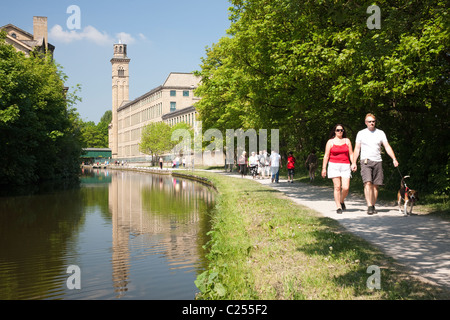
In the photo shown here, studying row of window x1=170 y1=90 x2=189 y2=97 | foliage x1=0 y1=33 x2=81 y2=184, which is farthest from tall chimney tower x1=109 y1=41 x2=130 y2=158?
foliage x1=0 y1=33 x2=81 y2=184

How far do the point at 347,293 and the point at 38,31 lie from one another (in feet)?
252

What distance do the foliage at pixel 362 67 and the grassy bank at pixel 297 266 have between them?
13.7 ft

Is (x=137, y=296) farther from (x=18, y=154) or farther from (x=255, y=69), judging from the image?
(x=18, y=154)

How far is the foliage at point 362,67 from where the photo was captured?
1065cm

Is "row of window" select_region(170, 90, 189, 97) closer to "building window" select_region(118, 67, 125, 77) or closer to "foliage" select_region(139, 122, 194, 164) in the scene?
"foliage" select_region(139, 122, 194, 164)

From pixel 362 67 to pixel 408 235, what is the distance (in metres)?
5.75

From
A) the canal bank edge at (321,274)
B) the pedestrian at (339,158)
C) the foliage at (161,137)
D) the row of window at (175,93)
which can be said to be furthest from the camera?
the row of window at (175,93)

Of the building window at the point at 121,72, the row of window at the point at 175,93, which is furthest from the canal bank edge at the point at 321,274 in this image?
the building window at the point at 121,72

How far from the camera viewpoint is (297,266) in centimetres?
589

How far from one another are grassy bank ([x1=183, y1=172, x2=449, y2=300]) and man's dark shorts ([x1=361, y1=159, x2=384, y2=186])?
1742 mm

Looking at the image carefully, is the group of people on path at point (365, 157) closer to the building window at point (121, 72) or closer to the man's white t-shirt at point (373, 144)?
the man's white t-shirt at point (373, 144)

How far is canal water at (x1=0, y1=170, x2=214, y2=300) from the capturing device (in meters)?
6.53

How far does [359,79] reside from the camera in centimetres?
1178
